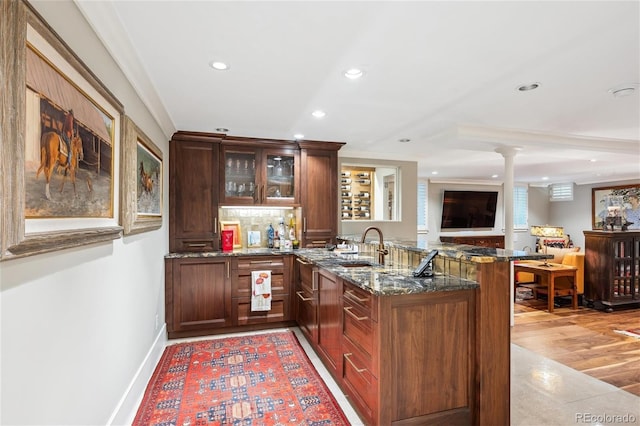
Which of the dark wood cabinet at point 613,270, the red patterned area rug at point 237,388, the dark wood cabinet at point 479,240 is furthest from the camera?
the dark wood cabinet at point 479,240

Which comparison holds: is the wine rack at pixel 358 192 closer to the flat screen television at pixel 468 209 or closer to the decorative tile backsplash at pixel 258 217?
the decorative tile backsplash at pixel 258 217

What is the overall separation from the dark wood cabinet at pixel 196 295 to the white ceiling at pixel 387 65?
153 cm

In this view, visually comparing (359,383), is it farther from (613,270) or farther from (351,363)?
(613,270)

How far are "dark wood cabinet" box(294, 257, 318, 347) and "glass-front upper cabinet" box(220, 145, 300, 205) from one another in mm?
942

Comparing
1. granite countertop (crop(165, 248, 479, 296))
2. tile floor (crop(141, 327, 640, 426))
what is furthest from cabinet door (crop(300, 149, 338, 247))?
tile floor (crop(141, 327, 640, 426))

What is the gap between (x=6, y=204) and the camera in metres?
0.93

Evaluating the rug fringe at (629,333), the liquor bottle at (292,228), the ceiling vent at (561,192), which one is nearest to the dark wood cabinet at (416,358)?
the liquor bottle at (292,228)

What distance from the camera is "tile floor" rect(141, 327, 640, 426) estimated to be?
2227 mm

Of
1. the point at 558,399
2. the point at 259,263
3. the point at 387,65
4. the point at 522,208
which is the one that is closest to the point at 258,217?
the point at 259,263

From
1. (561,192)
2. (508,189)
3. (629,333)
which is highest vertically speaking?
(561,192)

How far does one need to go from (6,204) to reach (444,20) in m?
1.93

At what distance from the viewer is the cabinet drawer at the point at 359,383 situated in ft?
6.46

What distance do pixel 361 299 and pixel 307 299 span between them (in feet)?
4.53

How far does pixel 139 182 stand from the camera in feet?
7.98
